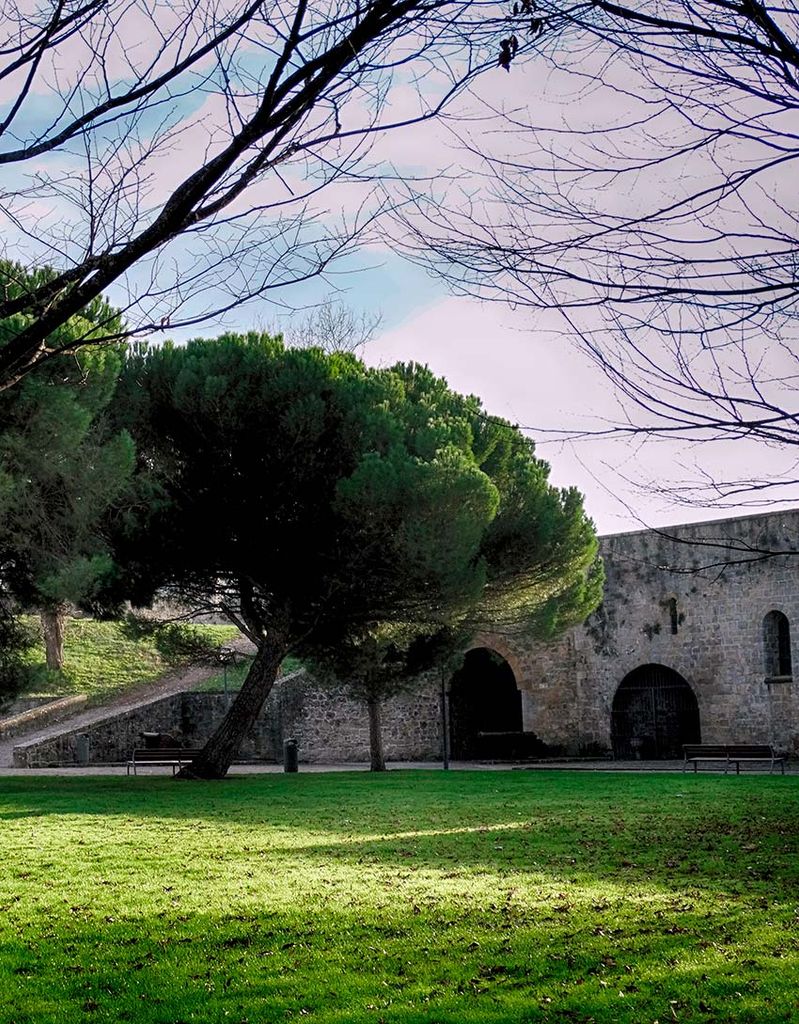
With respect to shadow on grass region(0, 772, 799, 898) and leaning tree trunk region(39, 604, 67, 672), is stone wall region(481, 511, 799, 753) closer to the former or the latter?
shadow on grass region(0, 772, 799, 898)

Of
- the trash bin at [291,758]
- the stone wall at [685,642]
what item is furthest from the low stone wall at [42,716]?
the stone wall at [685,642]

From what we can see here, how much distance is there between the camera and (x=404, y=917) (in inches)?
272

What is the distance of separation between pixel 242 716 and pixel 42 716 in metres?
11.5

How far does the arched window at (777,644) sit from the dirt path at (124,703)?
12.1 metres

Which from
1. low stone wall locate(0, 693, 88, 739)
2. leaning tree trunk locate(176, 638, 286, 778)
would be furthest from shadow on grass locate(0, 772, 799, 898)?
low stone wall locate(0, 693, 88, 739)

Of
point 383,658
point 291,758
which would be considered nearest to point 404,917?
point 383,658

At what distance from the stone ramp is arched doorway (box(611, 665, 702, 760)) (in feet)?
31.3

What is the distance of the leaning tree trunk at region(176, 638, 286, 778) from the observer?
20.1 metres

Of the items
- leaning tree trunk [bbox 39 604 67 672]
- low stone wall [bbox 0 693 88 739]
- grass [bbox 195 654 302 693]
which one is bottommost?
low stone wall [bbox 0 693 88 739]

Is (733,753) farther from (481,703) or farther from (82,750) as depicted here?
(82,750)

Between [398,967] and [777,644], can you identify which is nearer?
[398,967]

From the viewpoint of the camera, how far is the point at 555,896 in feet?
24.8

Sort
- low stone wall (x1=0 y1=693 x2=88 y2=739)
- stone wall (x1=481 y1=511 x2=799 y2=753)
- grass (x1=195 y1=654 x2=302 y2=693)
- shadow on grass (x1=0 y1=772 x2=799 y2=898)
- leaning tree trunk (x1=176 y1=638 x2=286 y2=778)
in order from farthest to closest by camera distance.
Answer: grass (x1=195 y1=654 x2=302 y2=693), low stone wall (x1=0 y1=693 x2=88 y2=739), stone wall (x1=481 y1=511 x2=799 y2=753), leaning tree trunk (x1=176 y1=638 x2=286 y2=778), shadow on grass (x1=0 y1=772 x2=799 y2=898)

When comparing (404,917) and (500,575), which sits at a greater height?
(500,575)
